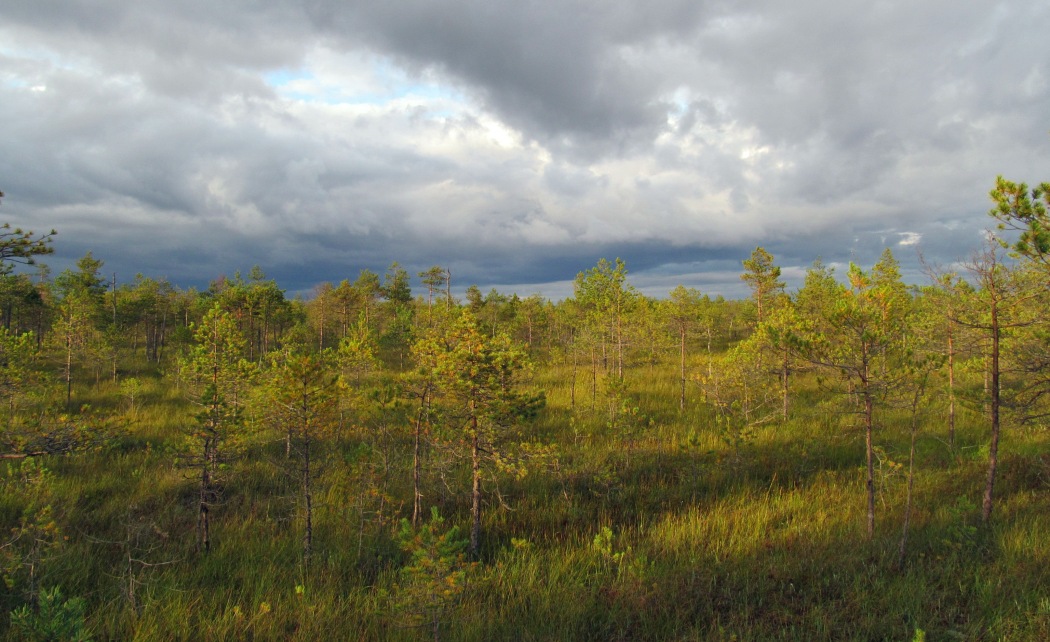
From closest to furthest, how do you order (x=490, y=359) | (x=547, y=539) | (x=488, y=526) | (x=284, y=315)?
(x=490, y=359), (x=547, y=539), (x=488, y=526), (x=284, y=315)

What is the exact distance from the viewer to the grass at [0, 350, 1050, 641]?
494 centimetres

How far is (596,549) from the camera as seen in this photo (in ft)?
22.4

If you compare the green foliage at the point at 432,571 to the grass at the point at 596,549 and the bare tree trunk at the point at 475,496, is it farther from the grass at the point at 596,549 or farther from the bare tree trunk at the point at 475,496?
the bare tree trunk at the point at 475,496

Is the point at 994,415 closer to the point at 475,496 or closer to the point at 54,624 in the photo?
the point at 475,496

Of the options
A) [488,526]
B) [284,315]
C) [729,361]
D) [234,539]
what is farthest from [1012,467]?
[284,315]

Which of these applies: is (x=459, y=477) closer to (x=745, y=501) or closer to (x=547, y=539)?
(x=547, y=539)

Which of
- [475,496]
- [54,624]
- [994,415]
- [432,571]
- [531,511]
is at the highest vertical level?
[994,415]

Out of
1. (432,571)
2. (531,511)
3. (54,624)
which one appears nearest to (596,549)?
(531,511)

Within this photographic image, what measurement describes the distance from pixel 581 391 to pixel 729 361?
796cm

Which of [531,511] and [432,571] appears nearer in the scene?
[432,571]

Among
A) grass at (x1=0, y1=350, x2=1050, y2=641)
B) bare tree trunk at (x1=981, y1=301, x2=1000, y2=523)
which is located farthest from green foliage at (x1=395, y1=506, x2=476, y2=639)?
bare tree trunk at (x1=981, y1=301, x2=1000, y2=523)

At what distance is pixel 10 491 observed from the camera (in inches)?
322

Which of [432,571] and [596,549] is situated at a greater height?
[432,571]

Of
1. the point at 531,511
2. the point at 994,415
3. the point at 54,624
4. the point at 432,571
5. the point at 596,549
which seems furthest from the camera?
the point at 531,511
